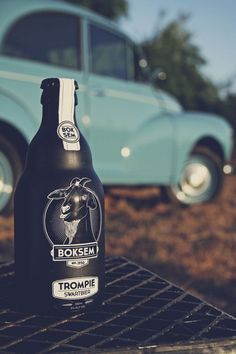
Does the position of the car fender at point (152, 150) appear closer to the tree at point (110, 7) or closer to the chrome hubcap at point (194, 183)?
the chrome hubcap at point (194, 183)

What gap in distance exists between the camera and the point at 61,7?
4465 mm

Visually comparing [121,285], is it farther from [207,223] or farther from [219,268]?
[207,223]

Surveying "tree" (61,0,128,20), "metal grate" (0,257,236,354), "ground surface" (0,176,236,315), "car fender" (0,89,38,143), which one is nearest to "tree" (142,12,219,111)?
"tree" (61,0,128,20)

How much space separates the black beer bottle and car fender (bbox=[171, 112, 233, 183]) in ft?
14.7

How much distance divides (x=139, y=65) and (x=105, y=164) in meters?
1.44

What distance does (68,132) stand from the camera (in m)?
0.97

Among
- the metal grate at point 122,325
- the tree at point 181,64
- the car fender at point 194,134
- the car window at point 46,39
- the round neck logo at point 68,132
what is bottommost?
the metal grate at point 122,325

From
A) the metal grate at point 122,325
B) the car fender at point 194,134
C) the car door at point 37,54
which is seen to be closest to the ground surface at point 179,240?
the car fender at point 194,134

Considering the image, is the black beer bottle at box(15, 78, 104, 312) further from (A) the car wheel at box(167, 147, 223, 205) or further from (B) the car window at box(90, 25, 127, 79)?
(A) the car wheel at box(167, 147, 223, 205)

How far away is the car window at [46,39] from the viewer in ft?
13.3

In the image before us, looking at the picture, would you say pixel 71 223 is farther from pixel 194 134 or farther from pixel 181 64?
pixel 181 64

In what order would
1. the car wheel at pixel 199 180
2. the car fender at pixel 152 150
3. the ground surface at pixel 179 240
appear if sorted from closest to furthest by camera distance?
the ground surface at pixel 179 240
the car fender at pixel 152 150
the car wheel at pixel 199 180

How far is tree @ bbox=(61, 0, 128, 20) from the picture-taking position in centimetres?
1216

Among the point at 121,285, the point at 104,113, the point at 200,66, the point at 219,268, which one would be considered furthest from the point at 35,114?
the point at 200,66
